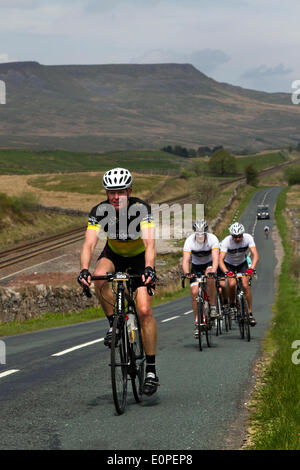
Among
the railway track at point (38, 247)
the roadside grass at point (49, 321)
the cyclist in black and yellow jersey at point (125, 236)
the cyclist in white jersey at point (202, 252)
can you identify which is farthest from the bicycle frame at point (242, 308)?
the railway track at point (38, 247)

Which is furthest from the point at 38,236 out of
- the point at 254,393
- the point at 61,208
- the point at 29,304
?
the point at 254,393

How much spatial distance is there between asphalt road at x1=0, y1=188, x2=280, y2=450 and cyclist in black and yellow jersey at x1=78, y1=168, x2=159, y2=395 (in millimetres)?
690

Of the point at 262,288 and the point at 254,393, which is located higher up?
the point at 254,393

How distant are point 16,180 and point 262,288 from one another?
76.8 meters

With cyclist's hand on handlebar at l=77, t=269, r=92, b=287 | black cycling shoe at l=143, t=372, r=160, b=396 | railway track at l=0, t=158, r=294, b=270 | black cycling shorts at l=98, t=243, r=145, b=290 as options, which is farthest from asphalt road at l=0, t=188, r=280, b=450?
railway track at l=0, t=158, r=294, b=270

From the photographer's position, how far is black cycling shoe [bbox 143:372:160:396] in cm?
709

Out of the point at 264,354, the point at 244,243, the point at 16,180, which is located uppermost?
the point at 16,180

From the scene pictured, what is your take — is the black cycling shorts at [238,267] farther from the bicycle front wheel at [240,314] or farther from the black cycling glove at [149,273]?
the black cycling glove at [149,273]

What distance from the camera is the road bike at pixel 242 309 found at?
43.2 ft

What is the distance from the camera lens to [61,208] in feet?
254

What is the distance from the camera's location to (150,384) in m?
7.12

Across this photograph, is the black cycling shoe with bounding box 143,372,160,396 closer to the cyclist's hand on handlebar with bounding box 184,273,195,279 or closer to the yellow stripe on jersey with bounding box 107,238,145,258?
the yellow stripe on jersey with bounding box 107,238,145,258

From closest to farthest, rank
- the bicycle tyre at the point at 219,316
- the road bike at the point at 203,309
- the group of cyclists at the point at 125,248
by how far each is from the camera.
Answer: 1. the group of cyclists at the point at 125,248
2. the road bike at the point at 203,309
3. the bicycle tyre at the point at 219,316
